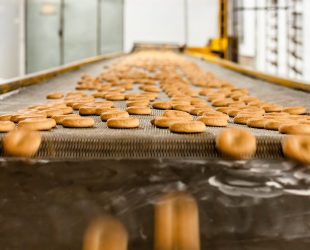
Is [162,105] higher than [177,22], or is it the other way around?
[177,22]

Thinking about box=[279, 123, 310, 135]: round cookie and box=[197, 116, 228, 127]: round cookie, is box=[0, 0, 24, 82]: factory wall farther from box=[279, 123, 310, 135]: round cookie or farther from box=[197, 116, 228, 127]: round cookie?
box=[279, 123, 310, 135]: round cookie

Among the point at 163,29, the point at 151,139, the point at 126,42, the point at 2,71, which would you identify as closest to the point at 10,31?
the point at 2,71

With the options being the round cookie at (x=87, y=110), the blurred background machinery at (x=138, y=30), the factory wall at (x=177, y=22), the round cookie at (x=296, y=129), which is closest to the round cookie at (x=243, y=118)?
Result: the round cookie at (x=296, y=129)

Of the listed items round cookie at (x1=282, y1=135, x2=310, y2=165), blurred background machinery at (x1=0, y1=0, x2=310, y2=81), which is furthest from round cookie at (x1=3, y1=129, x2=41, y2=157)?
blurred background machinery at (x1=0, y1=0, x2=310, y2=81)

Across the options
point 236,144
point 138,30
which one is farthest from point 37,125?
point 138,30

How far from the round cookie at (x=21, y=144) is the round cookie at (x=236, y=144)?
12.4 inches

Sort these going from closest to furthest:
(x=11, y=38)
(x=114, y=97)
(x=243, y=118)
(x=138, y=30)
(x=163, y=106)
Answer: (x=243, y=118), (x=163, y=106), (x=114, y=97), (x=11, y=38), (x=138, y=30)

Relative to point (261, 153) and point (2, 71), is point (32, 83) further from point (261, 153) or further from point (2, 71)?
point (2, 71)

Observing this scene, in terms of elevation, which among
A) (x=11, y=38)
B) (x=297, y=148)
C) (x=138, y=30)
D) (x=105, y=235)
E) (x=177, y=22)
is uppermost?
(x=177, y=22)

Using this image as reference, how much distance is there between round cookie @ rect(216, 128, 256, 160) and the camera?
0.66 m

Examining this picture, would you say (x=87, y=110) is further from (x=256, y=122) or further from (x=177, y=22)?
(x=177, y=22)

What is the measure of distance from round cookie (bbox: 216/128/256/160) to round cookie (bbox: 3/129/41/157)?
315 millimetres

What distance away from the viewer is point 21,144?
678 mm

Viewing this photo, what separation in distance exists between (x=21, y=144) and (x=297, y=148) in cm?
47
